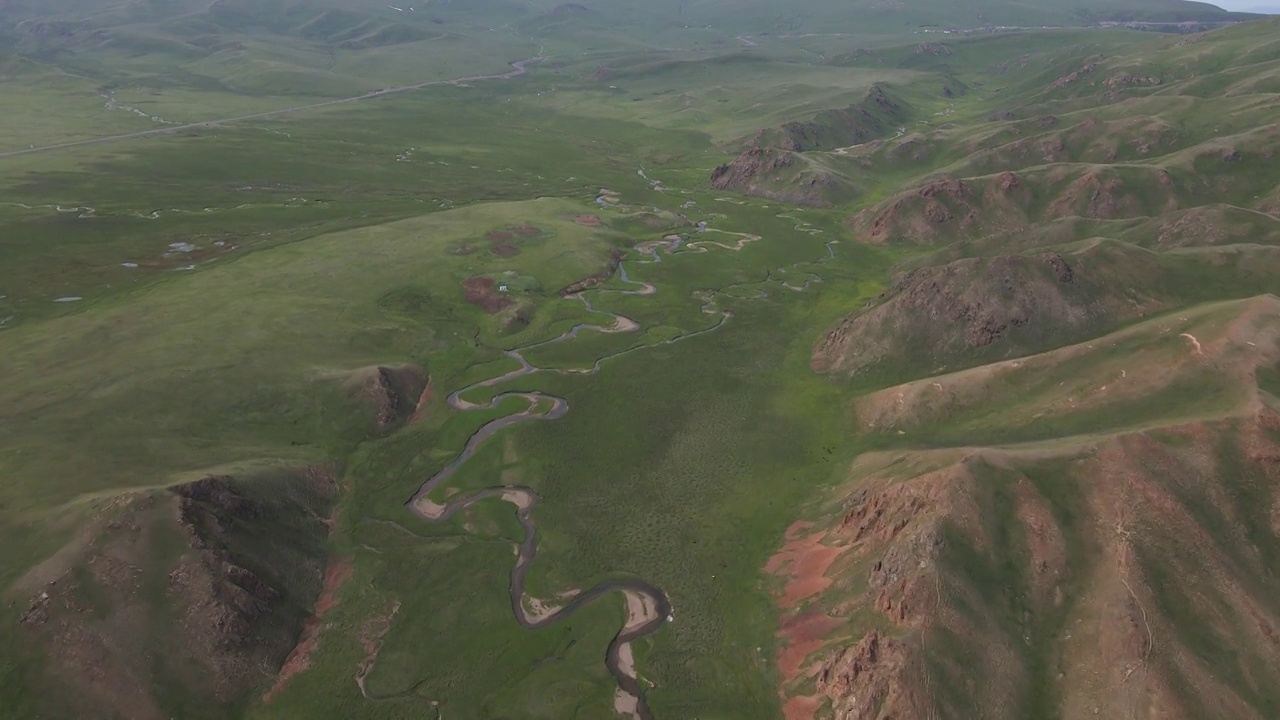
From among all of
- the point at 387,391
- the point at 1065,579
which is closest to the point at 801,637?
the point at 1065,579

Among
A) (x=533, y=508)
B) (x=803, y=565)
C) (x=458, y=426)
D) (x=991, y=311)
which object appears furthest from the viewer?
(x=991, y=311)

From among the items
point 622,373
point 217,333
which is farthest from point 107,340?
point 622,373

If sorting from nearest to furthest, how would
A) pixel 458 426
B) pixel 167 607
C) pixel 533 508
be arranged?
pixel 167 607
pixel 533 508
pixel 458 426

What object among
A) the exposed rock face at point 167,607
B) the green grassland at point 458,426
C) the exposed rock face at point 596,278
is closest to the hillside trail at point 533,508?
the green grassland at point 458,426

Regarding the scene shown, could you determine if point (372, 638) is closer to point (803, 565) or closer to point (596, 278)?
point (803, 565)

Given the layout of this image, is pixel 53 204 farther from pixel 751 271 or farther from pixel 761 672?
pixel 761 672

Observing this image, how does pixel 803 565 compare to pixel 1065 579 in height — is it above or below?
below

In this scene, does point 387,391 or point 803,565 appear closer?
point 803,565
